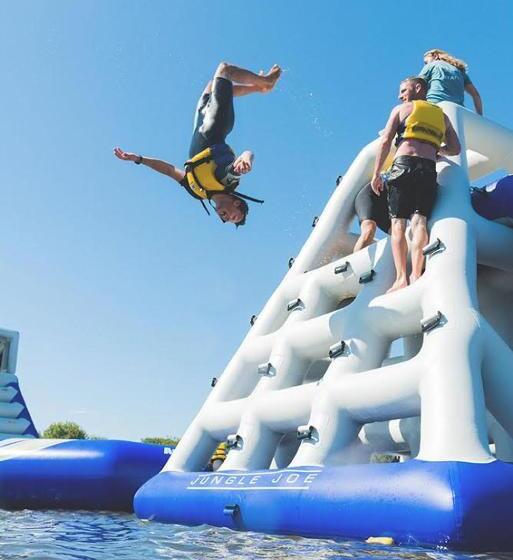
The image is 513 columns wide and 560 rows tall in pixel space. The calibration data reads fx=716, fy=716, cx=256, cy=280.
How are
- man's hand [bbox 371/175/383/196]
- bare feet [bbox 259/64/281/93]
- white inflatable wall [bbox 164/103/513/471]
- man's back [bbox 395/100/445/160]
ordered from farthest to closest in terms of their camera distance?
bare feet [bbox 259/64/281/93], man's hand [bbox 371/175/383/196], man's back [bbox 395/100/445/160], white inflatable wall [bbox 164/103/513/471]

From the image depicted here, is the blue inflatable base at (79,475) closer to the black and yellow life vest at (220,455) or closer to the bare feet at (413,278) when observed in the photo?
the black and yellow life vest at (220,455)

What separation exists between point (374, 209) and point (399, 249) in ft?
4.14

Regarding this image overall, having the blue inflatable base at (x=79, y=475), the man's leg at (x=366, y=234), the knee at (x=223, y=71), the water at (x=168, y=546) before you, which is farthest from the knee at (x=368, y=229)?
the blue inflatable base at (x=79, y=475)

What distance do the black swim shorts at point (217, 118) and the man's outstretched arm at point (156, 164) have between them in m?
0.23

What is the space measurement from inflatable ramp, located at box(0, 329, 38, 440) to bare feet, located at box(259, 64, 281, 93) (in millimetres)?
7253

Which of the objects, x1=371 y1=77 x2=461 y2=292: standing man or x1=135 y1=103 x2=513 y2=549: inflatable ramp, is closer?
x1=135 y1=103 x2=513 y2=549: inflatable ramp

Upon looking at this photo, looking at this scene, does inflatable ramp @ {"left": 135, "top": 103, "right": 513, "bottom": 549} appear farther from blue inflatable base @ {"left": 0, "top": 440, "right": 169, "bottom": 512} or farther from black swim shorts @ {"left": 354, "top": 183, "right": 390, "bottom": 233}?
blue inflatable base @ {"left": 0, "top": 440, "right": 169, "bottom": 512}

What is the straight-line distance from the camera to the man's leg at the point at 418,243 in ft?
16.1

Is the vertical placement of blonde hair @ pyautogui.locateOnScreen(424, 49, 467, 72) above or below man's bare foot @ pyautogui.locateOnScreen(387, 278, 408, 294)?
above

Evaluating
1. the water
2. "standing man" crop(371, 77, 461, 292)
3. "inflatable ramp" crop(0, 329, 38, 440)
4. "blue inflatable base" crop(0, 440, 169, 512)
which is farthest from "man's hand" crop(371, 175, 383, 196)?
"inflatable ramp" crop(0, 329, 38, 440)

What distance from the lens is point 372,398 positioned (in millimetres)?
4344

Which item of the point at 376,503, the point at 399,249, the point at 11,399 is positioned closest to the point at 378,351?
the point at 399,249

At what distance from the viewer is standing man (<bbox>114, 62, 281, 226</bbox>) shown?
5.34m

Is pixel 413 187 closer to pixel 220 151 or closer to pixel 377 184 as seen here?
pixel 377 184
